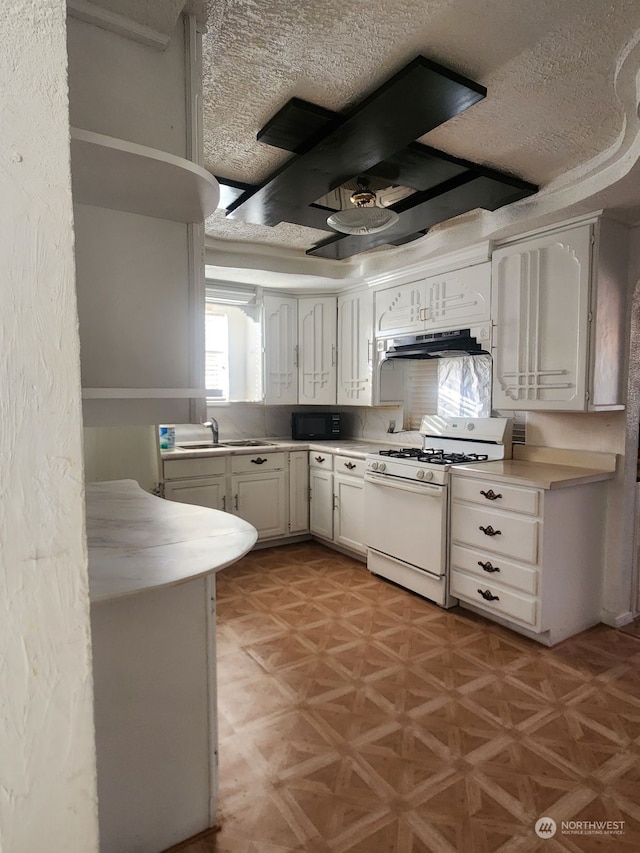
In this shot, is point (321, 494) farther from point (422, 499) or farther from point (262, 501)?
point (422, 499)

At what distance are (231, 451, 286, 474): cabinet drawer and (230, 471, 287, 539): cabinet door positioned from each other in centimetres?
4

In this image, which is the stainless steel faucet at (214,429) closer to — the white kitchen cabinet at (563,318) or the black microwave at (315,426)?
the black microwave at (315,426)

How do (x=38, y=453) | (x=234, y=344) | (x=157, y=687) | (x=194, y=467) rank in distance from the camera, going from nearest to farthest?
1. (x=38, y=453)
2. (x=157, y=687)
3. (x=194, y=467)
4. (x=234, y=344)

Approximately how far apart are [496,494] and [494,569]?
0.43 m

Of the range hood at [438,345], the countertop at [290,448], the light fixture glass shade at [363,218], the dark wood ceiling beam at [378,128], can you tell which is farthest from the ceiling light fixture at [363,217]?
the countertop at [290,448]

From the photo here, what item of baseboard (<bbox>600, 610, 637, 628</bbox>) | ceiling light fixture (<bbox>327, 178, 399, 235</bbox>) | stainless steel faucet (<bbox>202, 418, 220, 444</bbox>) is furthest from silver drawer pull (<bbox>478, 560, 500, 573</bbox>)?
stainless steel faucet (<bbox>202, 418, 220, 444</bbox>)

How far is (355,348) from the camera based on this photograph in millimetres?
4352

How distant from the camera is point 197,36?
4.72 ft

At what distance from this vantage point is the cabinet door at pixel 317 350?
180 inches

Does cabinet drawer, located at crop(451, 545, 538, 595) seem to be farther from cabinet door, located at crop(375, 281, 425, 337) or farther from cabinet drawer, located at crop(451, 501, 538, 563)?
cabinet door, located at crop(375, 281, 425, 337)

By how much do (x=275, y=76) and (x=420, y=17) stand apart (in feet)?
1.77

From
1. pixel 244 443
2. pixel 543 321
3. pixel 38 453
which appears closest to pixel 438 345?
pixel 543 321

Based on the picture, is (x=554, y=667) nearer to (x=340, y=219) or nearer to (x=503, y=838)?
(x=503, y=838)

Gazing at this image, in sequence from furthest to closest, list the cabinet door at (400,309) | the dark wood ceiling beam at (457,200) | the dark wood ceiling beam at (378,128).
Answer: the cabinet door at (400,309) → the dark wood ceiling beam at (457,200) → the dark wood ceiling beam at (378,128)
